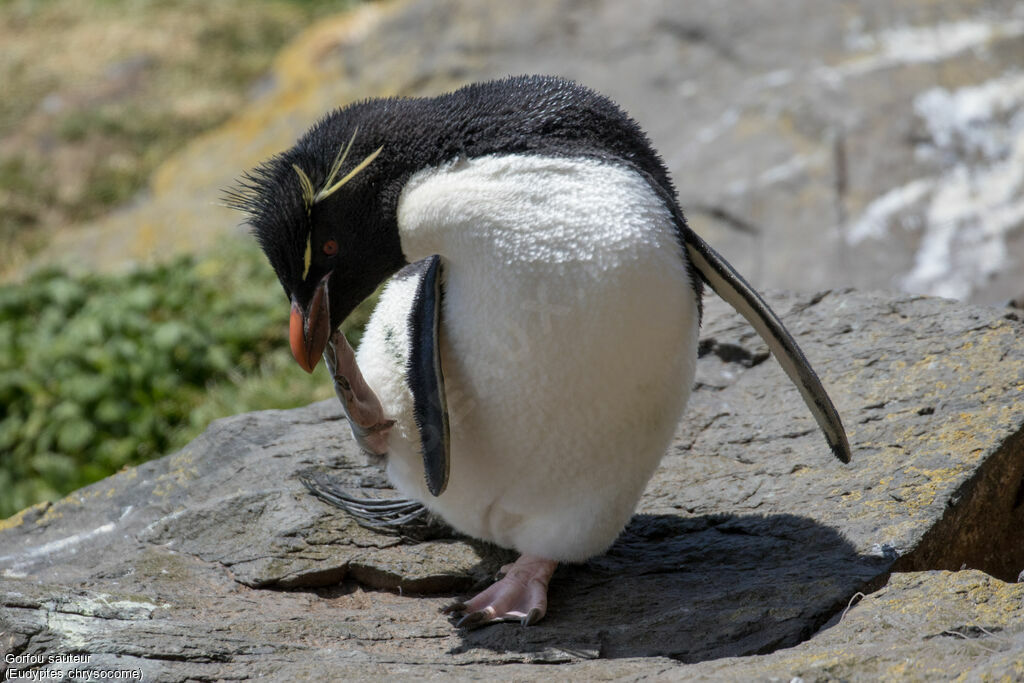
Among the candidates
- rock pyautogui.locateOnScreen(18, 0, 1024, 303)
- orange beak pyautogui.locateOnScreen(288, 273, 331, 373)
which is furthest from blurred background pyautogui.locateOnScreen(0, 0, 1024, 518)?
orange beak pyautogui.locateOnScreen(288, 273, 331, 373)

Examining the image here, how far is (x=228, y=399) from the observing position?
4051 millimetres

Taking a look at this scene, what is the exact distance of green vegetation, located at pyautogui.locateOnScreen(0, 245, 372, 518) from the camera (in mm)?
3941

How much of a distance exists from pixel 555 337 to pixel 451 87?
13.7ft

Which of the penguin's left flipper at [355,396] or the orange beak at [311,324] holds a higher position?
the orange beak at [311,324]

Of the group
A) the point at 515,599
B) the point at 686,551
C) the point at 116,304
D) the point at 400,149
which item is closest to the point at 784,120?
the point at 116,304

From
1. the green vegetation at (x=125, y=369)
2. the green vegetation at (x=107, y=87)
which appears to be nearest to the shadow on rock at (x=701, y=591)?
the green vegetation at (x=125, y=369)

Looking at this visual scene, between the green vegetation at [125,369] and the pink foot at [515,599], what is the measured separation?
1.97 m

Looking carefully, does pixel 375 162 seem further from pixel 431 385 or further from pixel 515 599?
pixel 515 599

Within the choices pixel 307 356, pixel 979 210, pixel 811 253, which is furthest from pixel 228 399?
pixel 979 210

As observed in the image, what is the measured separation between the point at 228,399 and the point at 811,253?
239cm

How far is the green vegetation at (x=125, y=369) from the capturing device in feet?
12.9

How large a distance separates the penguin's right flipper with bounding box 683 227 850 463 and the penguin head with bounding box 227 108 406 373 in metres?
0.58

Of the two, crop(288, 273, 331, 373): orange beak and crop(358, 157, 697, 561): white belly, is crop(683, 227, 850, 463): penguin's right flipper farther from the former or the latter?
crop(288, 273, 331, 373): orange beak

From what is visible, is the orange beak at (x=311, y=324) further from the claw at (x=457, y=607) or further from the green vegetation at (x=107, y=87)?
the green vegetation at (x=107, y=87)
